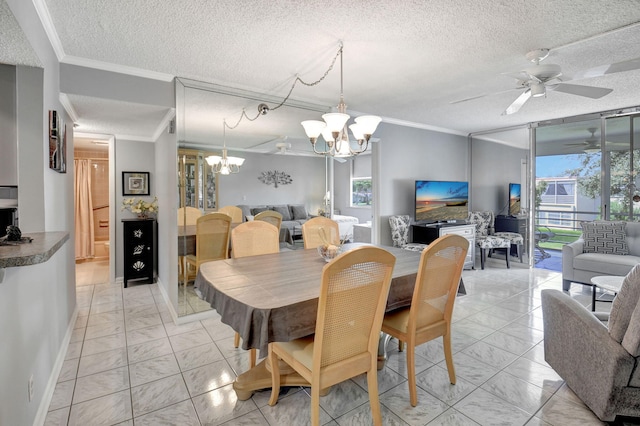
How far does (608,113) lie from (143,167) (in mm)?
6855

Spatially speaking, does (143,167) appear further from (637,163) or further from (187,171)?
(637,163)

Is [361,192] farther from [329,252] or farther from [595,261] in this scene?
[329,252]

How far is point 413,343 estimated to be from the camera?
6.41 ft

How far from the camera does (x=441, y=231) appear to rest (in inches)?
200

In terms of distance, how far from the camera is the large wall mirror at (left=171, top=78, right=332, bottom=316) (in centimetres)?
326

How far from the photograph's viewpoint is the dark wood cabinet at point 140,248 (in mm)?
4457

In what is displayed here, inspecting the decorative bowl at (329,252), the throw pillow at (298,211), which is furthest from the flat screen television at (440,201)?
the decorative bowl at (329,252)

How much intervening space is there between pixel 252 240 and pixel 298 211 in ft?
4.74

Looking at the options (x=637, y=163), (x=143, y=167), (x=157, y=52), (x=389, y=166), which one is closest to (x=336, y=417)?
(x=157, y=52)

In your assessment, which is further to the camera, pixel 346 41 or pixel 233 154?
pixel 233 154

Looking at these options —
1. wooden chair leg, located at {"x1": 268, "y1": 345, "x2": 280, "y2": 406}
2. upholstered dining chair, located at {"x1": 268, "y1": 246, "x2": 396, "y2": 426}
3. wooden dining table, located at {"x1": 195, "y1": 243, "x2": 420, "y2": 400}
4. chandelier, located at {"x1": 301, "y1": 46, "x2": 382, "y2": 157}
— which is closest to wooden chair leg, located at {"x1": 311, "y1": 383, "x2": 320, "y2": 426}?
upholstered dining chair, located at {"x1": 268, "y1": 246, "x2": 396, "y2": 426}

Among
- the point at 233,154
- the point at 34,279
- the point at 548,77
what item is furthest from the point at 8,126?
the point at 548,77

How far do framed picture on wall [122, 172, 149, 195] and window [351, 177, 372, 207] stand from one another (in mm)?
4838

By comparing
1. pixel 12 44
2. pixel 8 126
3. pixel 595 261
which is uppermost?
pixel 12 44
